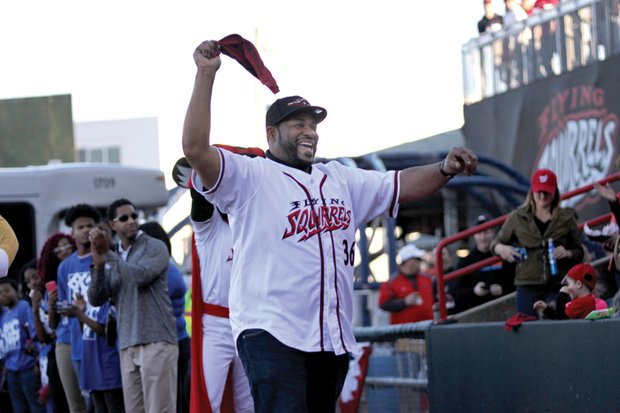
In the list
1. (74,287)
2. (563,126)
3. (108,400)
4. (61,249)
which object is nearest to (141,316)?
(108,400)

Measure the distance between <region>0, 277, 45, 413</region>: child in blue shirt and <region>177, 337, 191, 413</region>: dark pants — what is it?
263 centimetres

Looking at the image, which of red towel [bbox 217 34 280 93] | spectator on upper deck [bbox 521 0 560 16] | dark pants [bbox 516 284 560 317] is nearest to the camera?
red towel [bbox 217 34 280 93]

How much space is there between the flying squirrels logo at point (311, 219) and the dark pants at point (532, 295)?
3.99 metres

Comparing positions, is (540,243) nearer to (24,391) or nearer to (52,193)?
(24,391)

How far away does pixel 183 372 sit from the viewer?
10906 mm

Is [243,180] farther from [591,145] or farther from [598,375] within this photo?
[591,145]

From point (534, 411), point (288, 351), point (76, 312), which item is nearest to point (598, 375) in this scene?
point (534, 411)

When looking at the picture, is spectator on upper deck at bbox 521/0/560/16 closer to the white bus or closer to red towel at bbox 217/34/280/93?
the white bus

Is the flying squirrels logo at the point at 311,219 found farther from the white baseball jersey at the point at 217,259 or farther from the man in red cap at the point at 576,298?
the man in red cap at the point at 576,298

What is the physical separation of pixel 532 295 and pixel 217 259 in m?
2.98

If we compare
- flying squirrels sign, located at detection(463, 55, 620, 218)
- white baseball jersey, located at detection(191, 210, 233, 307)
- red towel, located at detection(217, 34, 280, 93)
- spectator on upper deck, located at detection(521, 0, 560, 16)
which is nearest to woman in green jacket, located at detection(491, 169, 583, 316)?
white baseball jersey, located at detection(191, 210, 233, 307)

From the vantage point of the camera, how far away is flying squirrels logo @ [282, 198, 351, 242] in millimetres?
6262

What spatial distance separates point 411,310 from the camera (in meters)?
13.1

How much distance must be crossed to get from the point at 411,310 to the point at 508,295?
6.15ft
